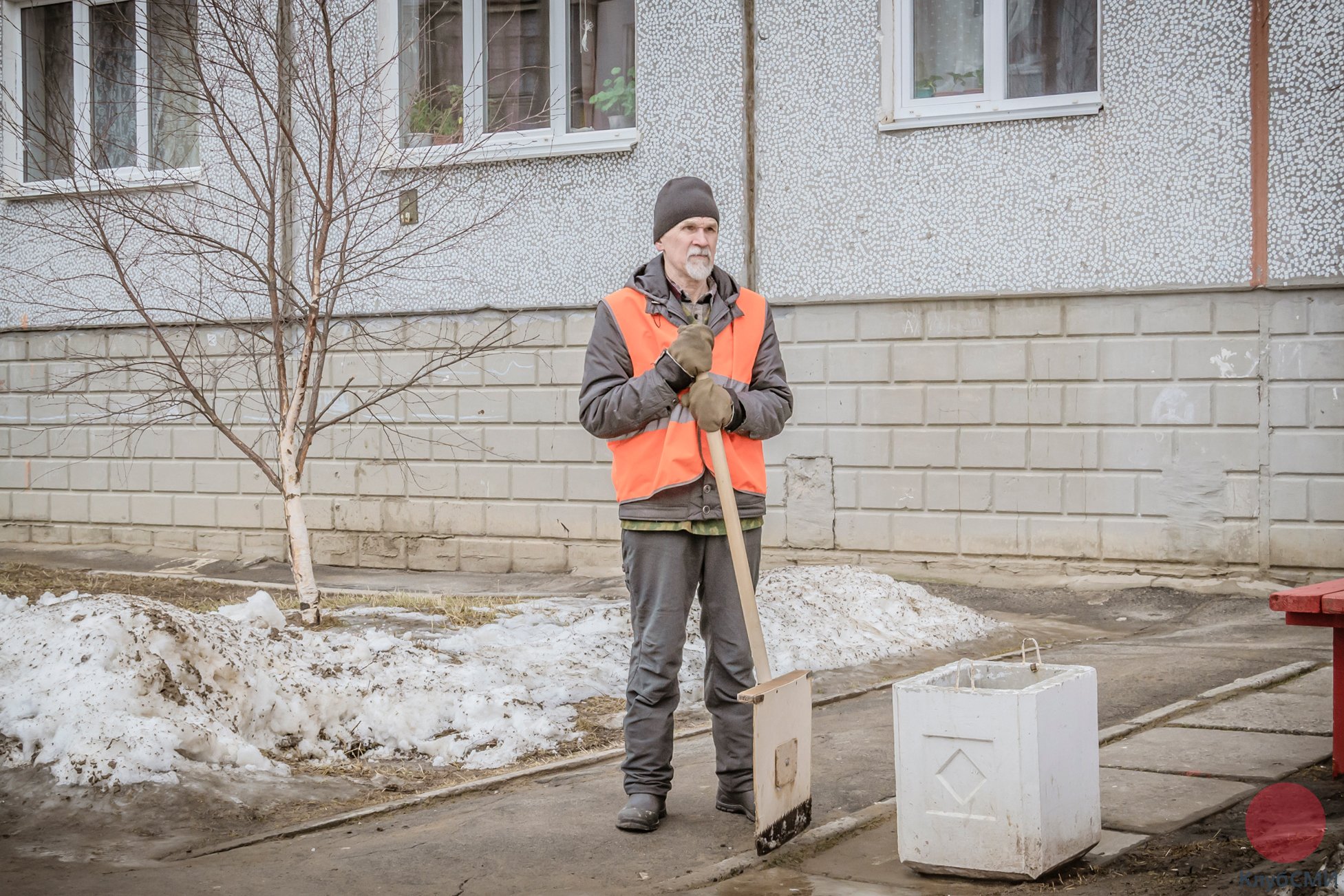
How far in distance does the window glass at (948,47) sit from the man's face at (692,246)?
648 cm

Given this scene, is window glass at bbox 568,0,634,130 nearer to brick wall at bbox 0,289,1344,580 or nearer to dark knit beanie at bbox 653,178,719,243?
brick wall at bbox 0,289,1344,580

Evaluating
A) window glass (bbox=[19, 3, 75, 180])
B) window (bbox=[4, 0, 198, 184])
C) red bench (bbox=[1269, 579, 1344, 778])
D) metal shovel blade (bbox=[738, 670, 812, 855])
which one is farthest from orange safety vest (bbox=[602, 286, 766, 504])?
window glass (bbox=[19, 3, 75, 180])

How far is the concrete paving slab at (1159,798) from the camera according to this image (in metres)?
3.98

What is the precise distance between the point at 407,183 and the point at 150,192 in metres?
1.53

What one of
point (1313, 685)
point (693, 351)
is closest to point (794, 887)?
point (693, 351)

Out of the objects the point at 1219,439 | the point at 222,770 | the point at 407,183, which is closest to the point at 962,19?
the point at 1219,439

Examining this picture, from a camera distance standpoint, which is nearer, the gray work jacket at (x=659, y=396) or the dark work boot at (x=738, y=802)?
the gray work jacket at (x=659, y=396)

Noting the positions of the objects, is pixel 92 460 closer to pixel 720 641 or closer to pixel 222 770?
pixel 222 770

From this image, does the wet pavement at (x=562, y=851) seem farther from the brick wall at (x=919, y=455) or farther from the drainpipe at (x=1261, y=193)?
the drainpipe at (x=1261, y=193)

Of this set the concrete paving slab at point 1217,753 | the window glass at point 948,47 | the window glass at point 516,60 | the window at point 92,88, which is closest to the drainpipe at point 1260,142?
the window glass at point 948,47

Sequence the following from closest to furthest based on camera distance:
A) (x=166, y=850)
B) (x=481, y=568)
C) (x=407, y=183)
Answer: (x=166, y=850)
(x=407, y=183)
(x=481, y=568)

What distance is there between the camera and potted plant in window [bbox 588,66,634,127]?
11.1 meters

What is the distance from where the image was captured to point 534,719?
560 cm

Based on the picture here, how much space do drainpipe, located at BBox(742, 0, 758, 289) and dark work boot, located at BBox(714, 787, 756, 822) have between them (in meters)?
6.68
